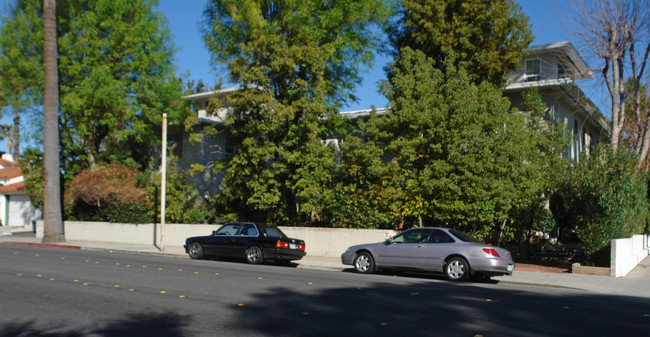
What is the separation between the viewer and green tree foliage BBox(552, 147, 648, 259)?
15.4 meters

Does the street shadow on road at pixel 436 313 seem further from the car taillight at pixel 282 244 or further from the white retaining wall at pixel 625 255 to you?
the car taillight at pixel 282 244

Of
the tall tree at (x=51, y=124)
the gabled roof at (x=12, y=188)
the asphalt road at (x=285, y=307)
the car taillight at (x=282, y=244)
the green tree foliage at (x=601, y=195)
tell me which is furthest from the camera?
the gabled roof at (x=12, y=188)

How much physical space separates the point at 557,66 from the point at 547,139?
7.24 m

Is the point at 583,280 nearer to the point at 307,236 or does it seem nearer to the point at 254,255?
the point at 254,255

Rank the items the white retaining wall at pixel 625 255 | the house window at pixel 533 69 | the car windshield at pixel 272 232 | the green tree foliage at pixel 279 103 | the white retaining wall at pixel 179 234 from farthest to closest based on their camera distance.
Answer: the house window at pixel 533 69 → the green tree foliage at pixel 279 103 → the white retaining wall at pixel 179 234 → the car windshield at pixel 272 232 → the white retaining wall at pixel 625 255

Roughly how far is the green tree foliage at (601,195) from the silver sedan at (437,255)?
4109 mm

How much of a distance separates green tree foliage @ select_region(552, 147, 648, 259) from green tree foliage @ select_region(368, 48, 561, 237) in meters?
1.30

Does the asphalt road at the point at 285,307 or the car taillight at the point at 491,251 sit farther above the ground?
the car taillight at the point at 491,251

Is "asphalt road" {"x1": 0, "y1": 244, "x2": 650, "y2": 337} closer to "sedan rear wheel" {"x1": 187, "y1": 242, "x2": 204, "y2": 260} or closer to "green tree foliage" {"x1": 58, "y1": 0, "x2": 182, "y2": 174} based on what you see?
"sedan rear wheel" {"x1": 187, "y1": 242, "x2": 204, "y2": 260}

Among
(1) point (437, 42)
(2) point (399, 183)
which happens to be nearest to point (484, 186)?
(2) point (399, 183)

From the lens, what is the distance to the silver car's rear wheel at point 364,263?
48.2 feet

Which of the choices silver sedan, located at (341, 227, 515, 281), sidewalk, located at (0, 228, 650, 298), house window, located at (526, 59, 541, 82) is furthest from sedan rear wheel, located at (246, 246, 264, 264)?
house window, located at (526, 59, 541, 82)

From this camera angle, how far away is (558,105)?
24562mm

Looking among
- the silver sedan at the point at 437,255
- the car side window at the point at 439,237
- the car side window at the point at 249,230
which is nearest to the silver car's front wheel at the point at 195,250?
the car side window at the point at 249,230
